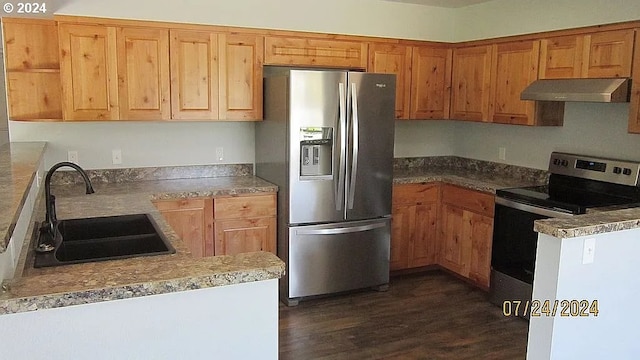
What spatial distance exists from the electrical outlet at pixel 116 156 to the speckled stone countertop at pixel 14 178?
20.1 inches

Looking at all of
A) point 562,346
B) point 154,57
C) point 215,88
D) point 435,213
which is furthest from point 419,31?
point 562,346

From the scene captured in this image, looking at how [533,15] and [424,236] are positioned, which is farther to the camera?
[424,236]

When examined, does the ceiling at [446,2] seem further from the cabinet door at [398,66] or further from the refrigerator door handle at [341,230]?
the refrigerator door handle at [341,230]

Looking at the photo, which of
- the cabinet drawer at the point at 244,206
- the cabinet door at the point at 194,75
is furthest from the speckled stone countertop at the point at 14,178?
the cabinet drawer at the point at 244,206

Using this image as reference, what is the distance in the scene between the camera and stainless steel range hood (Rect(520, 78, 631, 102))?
130 inches

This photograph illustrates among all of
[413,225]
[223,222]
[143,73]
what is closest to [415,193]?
[413,225]

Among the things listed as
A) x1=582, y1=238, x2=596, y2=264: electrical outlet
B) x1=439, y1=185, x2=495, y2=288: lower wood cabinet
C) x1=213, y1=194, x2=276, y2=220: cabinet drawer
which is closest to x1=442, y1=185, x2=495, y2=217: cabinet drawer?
x1=439, y1=185, x2=495, y2=288: lower wood cabinet

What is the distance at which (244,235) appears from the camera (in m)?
3.92

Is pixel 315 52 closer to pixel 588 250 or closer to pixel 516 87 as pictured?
pixel 516 87

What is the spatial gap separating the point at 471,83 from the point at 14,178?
11.8ft

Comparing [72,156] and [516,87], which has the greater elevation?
[516,87]

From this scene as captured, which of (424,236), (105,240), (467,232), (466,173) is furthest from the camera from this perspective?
(466,173)

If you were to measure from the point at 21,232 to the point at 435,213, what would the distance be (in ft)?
11.0

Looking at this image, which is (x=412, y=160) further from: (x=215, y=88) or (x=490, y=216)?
(x=215, y=88)
